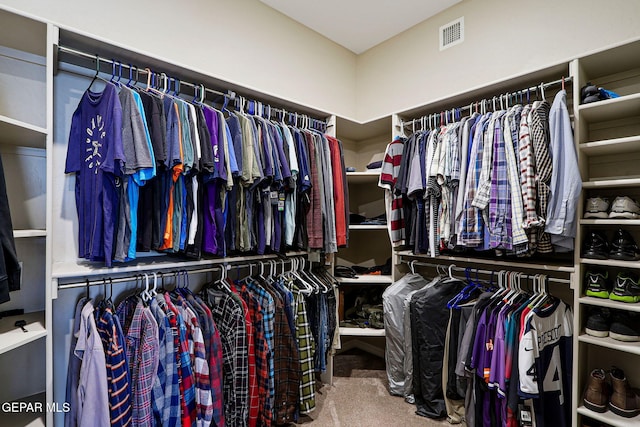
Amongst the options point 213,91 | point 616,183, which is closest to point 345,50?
point 213,91

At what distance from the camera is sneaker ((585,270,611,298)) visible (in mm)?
1564

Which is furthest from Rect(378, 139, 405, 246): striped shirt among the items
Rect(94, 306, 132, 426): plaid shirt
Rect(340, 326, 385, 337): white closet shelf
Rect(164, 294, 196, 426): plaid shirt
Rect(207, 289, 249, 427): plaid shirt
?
Rect(94, 306, 132, 426): plaid shirt

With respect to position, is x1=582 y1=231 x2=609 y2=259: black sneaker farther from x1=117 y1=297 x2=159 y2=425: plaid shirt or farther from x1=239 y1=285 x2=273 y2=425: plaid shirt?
x1=117 y1=297 x2=159 y2=425: plaid shirt

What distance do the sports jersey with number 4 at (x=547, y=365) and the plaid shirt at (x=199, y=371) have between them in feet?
5.13

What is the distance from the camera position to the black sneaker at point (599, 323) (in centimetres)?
155

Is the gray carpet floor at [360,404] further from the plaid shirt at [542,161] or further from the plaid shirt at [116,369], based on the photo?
the plaid shirt at [542,161]

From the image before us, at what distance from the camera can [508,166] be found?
1699 millimetres

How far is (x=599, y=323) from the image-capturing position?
156cm

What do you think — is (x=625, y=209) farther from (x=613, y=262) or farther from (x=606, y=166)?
(x=606, y=166)

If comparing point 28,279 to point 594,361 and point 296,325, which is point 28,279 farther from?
point 594,361

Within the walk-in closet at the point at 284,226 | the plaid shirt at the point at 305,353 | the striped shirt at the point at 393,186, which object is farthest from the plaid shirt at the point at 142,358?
the striped shirt at the point at 393,186

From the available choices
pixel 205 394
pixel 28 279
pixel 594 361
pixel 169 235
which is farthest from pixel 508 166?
pixel 28 279

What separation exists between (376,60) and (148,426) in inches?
130

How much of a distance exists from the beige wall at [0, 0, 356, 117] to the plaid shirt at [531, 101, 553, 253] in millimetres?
1433
